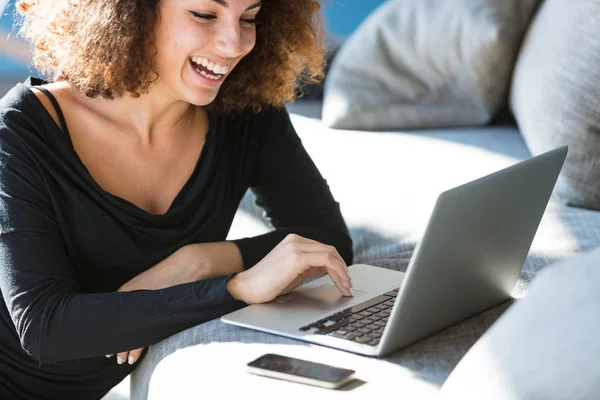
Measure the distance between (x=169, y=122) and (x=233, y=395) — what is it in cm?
Result: 71

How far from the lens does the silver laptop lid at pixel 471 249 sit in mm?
1038

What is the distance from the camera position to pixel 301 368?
3.38 ft

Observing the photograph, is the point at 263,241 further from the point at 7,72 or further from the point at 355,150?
the point at 7,72

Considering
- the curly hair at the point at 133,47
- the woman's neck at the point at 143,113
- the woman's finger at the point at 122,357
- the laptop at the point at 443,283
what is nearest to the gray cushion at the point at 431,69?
the curly hair at the point at 133,47

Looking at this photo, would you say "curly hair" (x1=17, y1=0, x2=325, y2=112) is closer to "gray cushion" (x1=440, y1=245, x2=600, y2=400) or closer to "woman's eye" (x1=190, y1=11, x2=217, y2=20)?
"woman's eye" (x1=190, y1=11, x2=217, y2=20)

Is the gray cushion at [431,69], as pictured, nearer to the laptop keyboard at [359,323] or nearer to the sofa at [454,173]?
the sofa at [454,173]

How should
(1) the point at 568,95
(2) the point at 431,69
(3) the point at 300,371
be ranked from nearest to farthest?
(3) the point at 300,371 < (1) the point at 568,95 < (2) the point at 431,69

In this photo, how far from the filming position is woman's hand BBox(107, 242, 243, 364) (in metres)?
1.39

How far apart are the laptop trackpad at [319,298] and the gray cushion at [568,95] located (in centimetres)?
69

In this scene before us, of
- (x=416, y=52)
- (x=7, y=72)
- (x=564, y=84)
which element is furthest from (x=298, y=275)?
(x=7, y=72)

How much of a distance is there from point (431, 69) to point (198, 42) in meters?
1.04

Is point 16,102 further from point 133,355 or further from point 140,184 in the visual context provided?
point 133,355

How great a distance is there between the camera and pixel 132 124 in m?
1.58

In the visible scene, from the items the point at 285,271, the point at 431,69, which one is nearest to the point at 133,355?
the point at 285,271
